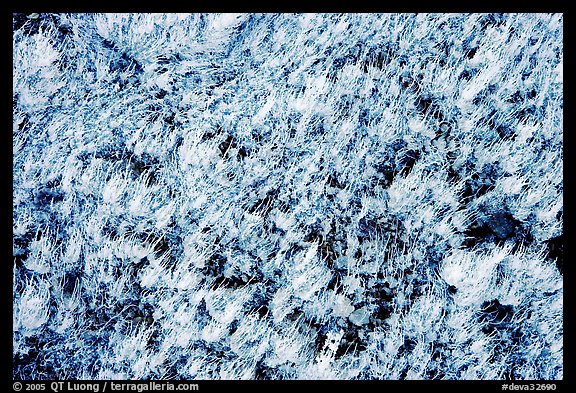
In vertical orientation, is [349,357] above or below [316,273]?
below

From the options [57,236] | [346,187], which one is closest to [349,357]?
[346,187]

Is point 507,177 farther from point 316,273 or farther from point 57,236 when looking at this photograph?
point 57,236

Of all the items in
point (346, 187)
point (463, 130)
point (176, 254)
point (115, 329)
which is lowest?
point (115, 329)

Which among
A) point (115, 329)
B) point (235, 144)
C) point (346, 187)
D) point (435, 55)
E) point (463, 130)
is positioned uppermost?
point (435, 55)

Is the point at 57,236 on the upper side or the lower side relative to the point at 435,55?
lower

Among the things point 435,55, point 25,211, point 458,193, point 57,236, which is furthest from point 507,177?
point 25,211

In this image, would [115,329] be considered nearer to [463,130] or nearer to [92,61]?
[92,61]
